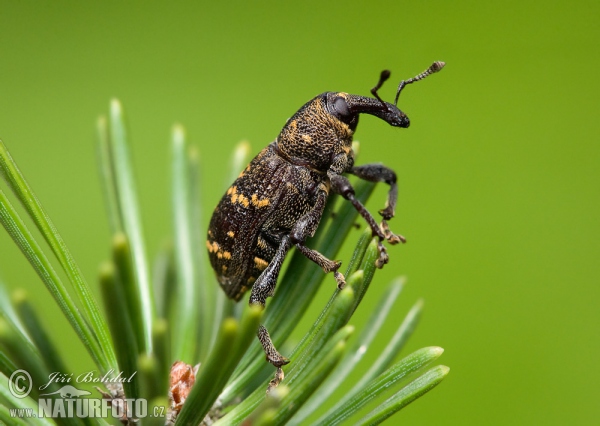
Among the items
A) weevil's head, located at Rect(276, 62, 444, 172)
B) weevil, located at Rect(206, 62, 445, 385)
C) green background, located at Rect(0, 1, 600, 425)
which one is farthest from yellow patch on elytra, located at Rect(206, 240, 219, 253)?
green background, located at Rect(0, 1, 600, 425)

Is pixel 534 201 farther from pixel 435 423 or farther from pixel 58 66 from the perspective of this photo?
pixel 58 66

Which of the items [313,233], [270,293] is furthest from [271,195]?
[270,293]

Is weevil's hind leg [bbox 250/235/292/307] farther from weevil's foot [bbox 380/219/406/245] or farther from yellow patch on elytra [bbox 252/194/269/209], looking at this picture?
weevil's foot [bbox 380/219/406/245]

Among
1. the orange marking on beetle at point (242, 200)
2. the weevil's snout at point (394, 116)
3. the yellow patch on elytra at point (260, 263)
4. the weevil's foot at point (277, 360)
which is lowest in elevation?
the weevil's foot at point (277, 360)

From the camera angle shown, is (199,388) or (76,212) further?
(76,212)

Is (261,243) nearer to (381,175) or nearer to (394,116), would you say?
(381,175)

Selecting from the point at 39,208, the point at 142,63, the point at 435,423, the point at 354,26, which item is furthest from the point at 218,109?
the point at 39,208

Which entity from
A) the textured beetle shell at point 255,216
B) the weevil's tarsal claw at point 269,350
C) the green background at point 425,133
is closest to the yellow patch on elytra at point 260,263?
the textured beetle shell at point 255,216

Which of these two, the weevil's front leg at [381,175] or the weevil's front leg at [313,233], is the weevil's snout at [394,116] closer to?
the weevil's front leg at [381,175]
